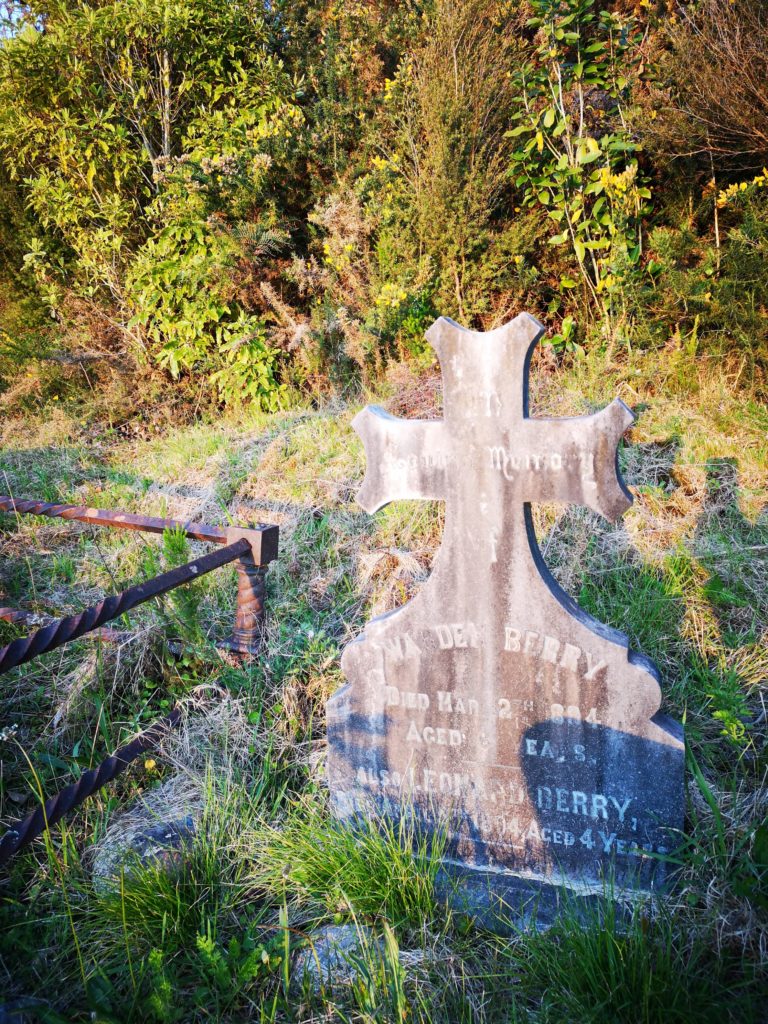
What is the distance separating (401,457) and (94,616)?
1.03m

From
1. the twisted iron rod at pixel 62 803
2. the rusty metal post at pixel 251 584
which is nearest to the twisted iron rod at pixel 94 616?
the rusty metal post at pixel 251 584

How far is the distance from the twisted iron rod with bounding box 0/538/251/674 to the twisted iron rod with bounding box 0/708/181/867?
410mm

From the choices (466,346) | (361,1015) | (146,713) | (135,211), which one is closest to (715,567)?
(466,346)

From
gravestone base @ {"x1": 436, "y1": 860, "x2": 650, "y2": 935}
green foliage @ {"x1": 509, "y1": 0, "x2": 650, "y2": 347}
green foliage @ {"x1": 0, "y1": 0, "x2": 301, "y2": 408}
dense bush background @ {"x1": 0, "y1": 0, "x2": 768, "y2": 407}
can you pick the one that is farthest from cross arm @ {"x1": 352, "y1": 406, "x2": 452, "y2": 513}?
green foliage @ {"x1": 0, "y1": 0, "x2": 301, "y2": 408}

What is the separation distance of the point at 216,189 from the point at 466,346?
15.7 feet

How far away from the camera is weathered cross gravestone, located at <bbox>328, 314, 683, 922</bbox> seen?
1964 mm

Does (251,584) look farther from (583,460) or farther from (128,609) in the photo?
(583,460)

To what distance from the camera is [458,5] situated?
4.74 meters

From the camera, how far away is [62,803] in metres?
1.97

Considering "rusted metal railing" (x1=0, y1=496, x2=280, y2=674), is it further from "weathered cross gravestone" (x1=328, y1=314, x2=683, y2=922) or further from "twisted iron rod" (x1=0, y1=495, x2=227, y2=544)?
"weathered cross gravestone" (x1=328, y1=314, x2=683, y2=922)

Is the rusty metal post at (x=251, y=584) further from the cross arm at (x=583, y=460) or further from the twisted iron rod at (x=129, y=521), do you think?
the cross arm at (x=583, y=460)

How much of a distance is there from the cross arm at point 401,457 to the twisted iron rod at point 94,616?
65cm

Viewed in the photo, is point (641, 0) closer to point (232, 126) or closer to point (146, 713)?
point (232, 126)

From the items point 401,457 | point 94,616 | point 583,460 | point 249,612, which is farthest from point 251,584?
point 583,460
